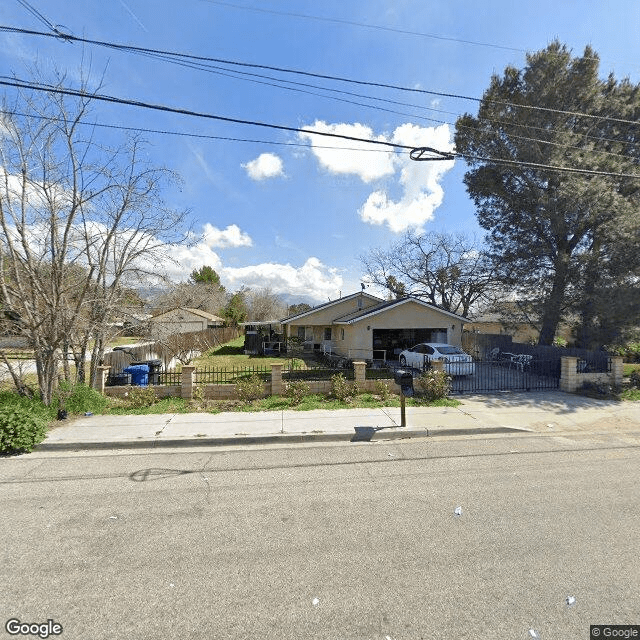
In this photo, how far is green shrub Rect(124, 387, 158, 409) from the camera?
8.67 m

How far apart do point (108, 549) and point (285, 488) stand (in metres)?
2.09

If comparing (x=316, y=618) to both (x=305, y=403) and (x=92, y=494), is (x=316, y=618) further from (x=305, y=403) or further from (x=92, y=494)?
(x=305, y=403)

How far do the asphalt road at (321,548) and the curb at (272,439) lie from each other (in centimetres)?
74

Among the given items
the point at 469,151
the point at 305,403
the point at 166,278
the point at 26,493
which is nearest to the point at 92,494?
the point at 26,493

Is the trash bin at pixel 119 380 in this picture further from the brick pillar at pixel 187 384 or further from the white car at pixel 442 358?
the white car at pixel 442 358

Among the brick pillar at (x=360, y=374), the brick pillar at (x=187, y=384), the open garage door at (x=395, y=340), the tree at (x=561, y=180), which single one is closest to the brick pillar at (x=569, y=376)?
the tree at (x=561, y=180)

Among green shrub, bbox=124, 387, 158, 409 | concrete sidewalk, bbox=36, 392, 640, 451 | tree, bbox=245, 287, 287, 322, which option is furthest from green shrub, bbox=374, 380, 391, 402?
tree, bbox=245, 287, 287, 322

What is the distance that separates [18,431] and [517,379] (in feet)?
48.4

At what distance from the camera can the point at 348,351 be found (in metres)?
18.7

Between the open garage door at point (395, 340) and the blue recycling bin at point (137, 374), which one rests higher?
the open garage door at point (395, 340)

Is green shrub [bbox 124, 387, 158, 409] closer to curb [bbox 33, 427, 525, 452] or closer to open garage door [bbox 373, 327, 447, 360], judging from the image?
curb [bbox 33, 427, 525, 452]

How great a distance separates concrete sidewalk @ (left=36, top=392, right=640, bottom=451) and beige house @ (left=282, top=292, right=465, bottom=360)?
9084 mm

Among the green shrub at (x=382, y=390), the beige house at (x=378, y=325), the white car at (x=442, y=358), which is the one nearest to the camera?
the green shrub at (x=382, y=390)

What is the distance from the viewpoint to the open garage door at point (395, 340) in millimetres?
20020
